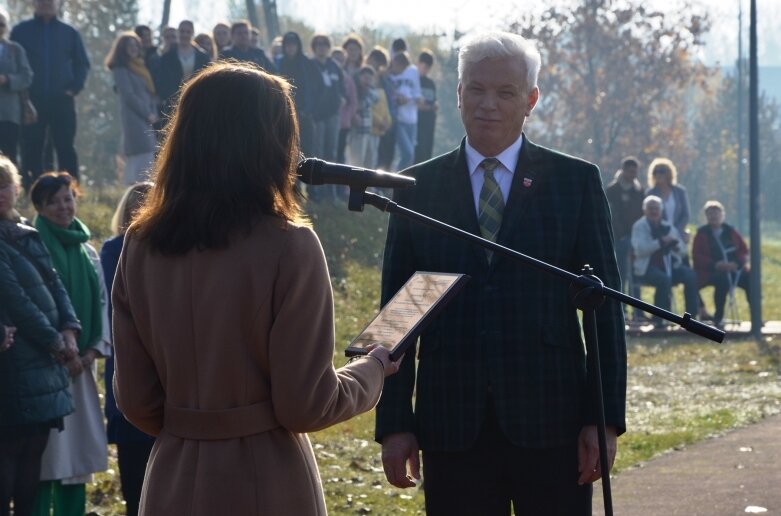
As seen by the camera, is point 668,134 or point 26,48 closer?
point 26,48

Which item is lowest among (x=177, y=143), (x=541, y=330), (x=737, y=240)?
(x=737, y=240)

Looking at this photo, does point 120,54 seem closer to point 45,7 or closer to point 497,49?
point 45,7

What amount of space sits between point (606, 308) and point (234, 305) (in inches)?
54.4

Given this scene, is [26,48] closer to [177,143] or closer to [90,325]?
[90,325]

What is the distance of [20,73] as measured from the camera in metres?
13.3

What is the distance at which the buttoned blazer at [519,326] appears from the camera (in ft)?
13.8

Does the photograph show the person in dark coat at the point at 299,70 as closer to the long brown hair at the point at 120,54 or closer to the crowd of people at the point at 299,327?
the long brown hair at the point at 120,54

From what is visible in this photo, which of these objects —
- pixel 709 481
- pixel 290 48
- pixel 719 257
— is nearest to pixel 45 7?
pixel 290 48

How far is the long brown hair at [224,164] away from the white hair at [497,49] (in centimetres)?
107

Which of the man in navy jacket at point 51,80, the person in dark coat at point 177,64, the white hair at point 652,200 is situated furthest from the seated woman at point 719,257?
the man in navy jacket at point 51,80

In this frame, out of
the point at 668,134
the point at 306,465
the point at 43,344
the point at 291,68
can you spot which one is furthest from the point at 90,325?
the point at 668,134

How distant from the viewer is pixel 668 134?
171 ft

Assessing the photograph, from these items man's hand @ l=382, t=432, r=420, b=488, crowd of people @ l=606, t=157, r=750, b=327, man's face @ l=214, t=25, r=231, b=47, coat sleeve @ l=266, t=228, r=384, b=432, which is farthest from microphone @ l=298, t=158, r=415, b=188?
crowd of people @ l=606, t=157, r=750, b=327

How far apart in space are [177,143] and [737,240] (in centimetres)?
1621
